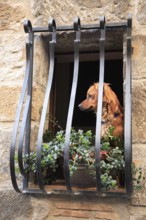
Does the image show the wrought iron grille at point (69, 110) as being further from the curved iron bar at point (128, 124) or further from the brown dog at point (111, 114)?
the brown dog at point (111, 114)

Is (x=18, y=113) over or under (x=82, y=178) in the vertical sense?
over

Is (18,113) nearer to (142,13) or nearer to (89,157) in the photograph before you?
(89,157)

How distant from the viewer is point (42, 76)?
164 cm

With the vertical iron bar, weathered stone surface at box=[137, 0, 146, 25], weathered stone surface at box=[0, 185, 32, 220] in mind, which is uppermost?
weathered stone surface at box=[137, 0, 146, 25]

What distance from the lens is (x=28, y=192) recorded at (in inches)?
56.8

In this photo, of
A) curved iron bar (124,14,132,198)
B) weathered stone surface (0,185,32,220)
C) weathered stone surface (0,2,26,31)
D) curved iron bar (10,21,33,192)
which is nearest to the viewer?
curved iron bar (124,14,132,198)

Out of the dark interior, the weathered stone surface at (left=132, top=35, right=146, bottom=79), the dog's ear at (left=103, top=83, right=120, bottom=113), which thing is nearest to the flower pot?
the dog's ear at (left=103, top=83, right=120, bottom=113)

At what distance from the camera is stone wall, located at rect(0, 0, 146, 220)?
1.43 m

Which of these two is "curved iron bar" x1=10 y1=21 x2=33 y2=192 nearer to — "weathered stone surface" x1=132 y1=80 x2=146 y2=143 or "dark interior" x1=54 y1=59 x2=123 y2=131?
"weathered stone surface" x1=132 y1=80 x2=146 y2=143

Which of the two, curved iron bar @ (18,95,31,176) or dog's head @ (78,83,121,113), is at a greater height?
dog's head @ (78,83,121,113)

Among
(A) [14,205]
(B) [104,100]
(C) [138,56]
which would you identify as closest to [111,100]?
(B) [104,100]

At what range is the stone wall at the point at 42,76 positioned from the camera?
143cm

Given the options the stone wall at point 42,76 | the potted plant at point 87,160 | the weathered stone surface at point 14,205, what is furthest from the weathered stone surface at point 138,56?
the weathered stone surface at point 14,205

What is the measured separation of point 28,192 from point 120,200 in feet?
1.33
